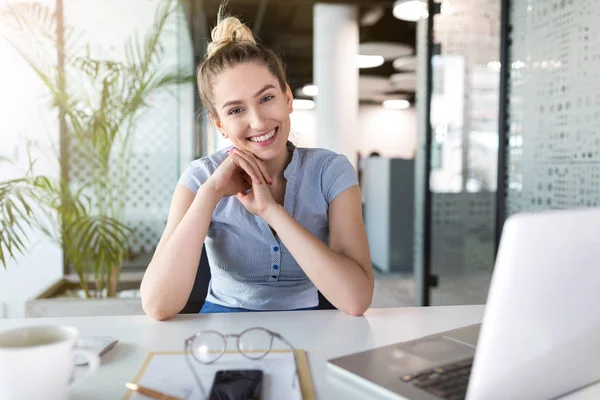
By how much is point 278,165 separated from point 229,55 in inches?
14.3

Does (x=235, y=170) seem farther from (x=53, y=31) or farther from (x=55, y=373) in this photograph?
(x=53, y=31)

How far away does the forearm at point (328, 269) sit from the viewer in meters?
1.12

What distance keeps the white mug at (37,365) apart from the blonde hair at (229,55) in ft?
3.24

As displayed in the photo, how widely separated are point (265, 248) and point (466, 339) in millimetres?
666

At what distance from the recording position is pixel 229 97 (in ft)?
4.64

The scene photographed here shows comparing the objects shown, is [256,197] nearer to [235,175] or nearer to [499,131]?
[235,175]

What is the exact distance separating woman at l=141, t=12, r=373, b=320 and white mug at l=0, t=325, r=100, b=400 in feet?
1.89

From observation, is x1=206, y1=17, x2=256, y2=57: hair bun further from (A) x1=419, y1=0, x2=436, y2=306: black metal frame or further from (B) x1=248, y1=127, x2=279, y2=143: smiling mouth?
(A) x1=419, y1=0, x2=436, y2=306: black metal frame

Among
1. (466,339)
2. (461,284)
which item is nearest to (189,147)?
(461,284)

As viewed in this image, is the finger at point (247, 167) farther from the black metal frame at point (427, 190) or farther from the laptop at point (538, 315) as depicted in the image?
the black metal frame at point (427, 190)

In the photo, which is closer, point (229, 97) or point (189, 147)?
point (229, 97)

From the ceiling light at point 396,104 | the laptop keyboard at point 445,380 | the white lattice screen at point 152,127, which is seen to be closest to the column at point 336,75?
the white lattice screen at point 152,127

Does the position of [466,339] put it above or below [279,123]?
below

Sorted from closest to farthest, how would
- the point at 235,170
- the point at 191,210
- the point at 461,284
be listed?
the point at 191,210 < the point at 235,170 < the point at 461,284
